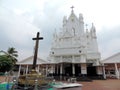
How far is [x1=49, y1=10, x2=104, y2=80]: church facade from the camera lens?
22.4 meters

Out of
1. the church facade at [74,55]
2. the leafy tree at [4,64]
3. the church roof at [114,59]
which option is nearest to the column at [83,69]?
the church facade at [74,55]

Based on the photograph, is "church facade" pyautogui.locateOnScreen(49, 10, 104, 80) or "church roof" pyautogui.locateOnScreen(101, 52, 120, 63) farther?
"church roof" pyautogui.locateOnScreen(101, 52, 120, 63)

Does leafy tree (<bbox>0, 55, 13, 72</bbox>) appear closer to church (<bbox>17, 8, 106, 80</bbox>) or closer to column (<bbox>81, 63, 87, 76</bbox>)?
church (<bbox>17, 8, 106, 80</bbox>)

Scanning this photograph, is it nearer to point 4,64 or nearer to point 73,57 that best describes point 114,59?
point 73,57

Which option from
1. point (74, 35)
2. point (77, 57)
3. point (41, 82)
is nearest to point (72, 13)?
point (74, 35)

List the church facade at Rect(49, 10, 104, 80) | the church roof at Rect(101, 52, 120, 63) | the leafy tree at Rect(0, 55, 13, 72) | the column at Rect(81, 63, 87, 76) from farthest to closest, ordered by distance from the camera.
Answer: the church roof at Rect(101, 52, 120, 63)
the church facade at Rect(49, 10, 104, 80)
the column at Rect(81, 63, 87, 76)
the leafy tree at Rect(0, 55, 13, 72)

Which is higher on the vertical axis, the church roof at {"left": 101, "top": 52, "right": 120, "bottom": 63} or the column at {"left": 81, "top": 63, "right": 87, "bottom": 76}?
the church roof at {"left": 101, "top": 52, "right": 120, "bottom": 63}

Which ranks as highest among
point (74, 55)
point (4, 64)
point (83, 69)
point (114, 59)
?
point (74, 55)

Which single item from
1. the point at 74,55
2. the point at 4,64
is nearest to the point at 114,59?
the point at 74,55

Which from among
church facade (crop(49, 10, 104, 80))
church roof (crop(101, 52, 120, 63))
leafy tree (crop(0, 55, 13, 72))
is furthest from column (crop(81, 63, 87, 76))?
leafy tree (crop(0, 55, 13, 72))

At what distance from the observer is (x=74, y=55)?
23.0 meters

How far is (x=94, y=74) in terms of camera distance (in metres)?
22.6

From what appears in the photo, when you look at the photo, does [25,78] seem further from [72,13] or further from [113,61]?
[72,13]

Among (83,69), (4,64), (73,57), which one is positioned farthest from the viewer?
(73,57)
